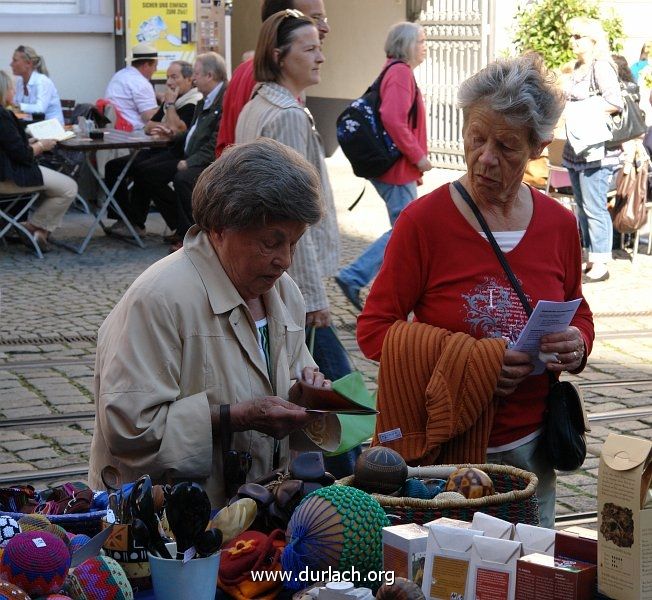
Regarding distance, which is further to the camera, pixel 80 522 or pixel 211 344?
pixel 211 344

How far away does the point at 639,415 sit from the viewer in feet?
22.1

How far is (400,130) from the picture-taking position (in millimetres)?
8188

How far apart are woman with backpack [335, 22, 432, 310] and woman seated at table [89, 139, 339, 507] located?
17.1 feet

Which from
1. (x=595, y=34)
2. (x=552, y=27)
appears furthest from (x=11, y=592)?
(x=552, y=27)

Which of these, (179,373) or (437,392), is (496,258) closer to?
(437,392)

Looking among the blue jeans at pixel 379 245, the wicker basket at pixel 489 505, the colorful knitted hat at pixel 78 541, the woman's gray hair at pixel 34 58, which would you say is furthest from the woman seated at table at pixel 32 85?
the colorful knitted hat at pixel 78 541

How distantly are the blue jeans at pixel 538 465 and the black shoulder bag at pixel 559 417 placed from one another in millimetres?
32

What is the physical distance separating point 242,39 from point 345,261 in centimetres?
1217

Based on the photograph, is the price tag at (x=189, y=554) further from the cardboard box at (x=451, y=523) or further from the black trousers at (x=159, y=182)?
the black trousers at (x=159, y=182)

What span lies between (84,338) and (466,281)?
545 centimetres

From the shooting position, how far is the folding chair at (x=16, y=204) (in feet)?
36.9

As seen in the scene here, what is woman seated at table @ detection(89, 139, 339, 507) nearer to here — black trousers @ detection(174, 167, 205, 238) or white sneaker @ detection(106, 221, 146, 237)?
black trousers @ detection(174, 167, 205, 238)

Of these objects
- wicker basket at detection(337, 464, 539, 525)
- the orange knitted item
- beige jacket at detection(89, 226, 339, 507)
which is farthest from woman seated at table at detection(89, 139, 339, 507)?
wicker basket at detection(337, 464, 539, 525)

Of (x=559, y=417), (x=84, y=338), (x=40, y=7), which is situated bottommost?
(x=84, y=338)
